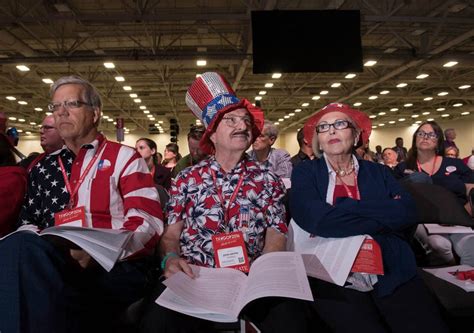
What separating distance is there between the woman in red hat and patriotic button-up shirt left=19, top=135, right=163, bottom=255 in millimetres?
776

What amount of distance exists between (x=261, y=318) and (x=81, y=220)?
3.19 feet

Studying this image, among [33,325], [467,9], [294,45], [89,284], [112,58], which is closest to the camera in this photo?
[33,325]

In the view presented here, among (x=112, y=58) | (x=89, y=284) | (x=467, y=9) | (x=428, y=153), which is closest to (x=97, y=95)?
(x=89, y=284)

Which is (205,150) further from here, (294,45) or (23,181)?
(294,45)

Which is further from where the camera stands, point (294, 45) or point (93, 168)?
point (294, 45)

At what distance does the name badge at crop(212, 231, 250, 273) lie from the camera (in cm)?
186

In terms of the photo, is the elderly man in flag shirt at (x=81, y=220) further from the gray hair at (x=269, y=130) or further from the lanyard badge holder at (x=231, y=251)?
the gray hair at (x=269, y=130)

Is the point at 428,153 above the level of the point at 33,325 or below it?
above

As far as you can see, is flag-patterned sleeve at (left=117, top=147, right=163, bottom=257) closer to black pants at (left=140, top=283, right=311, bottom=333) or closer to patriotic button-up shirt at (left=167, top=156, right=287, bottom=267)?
patriotic button-up shirt at (left=167, top=156, right=287, bottom=267)

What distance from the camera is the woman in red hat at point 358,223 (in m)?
1.65

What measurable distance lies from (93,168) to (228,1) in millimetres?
8165

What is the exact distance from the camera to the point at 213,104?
2209 millimetres

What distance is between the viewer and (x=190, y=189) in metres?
2.05

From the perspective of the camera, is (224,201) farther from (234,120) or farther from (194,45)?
(194,45)
